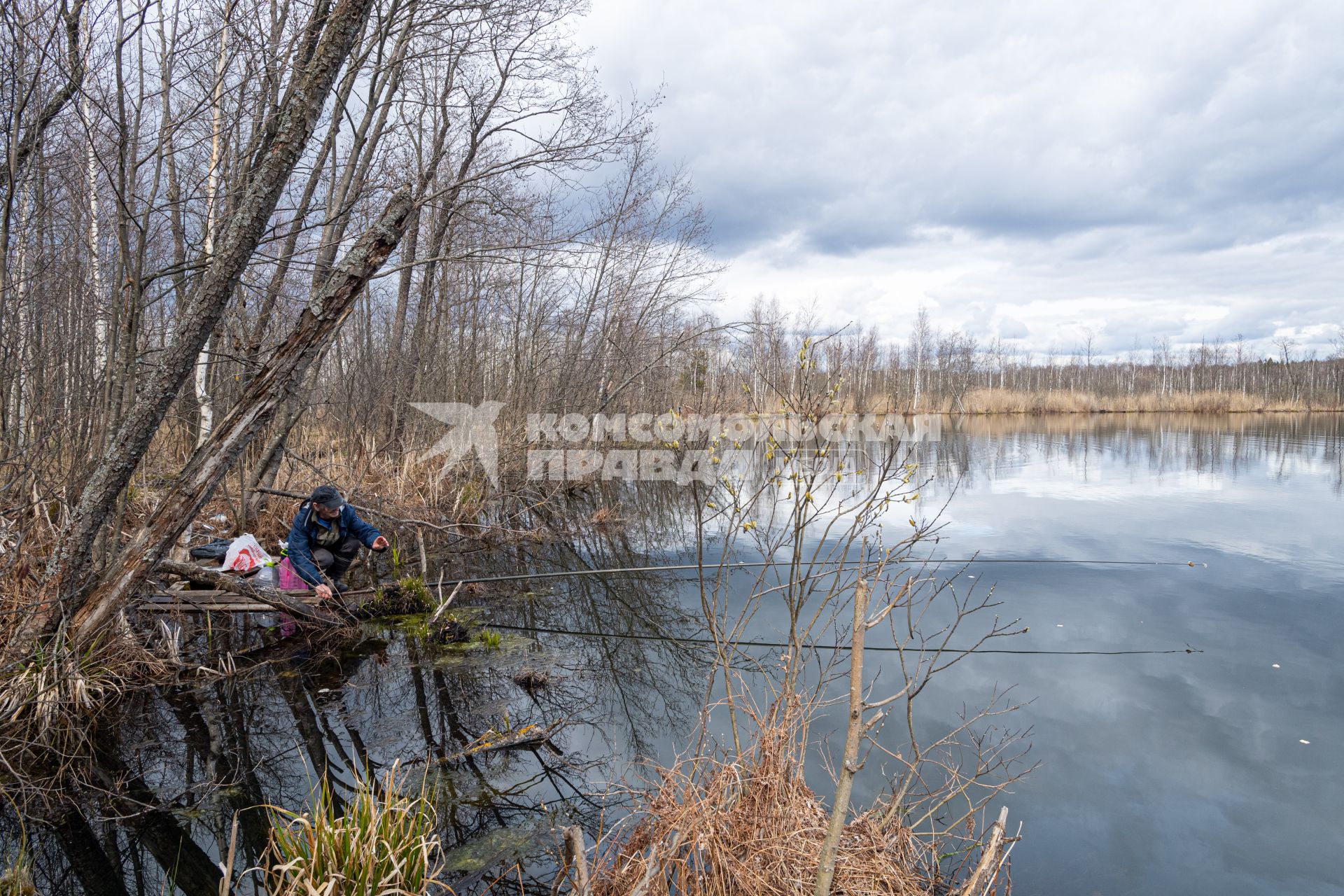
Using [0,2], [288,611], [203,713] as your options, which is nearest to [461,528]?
[288,611]

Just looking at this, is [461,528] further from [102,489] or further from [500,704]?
[102,489]

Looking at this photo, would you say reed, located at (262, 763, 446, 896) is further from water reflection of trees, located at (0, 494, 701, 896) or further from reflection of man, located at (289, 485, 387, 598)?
reflection of man, located at (289, 485, 387, 598)

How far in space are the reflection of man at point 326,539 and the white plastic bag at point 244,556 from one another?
1.14ft

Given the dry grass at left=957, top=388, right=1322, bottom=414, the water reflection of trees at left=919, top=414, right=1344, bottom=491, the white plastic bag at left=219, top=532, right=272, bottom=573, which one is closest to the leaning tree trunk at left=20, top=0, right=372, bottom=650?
the white plastic bag at left=219, top=532, right=272, bottom=573

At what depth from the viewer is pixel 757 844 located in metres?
2.96

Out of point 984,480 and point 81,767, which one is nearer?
point 81,767

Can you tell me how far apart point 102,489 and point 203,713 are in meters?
1.80

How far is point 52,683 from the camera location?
14.1ft

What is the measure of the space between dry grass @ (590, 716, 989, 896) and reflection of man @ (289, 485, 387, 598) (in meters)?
4.45

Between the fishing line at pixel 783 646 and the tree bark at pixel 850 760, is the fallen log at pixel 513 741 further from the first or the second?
the tree bark at pixel 850 760

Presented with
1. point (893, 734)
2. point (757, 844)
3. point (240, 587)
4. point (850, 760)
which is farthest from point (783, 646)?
point (240, 587)

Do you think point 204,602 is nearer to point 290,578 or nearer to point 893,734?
point 290,578

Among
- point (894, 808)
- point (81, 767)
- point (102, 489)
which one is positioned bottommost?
point (81, 767)

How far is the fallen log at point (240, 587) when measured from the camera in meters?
6.02
